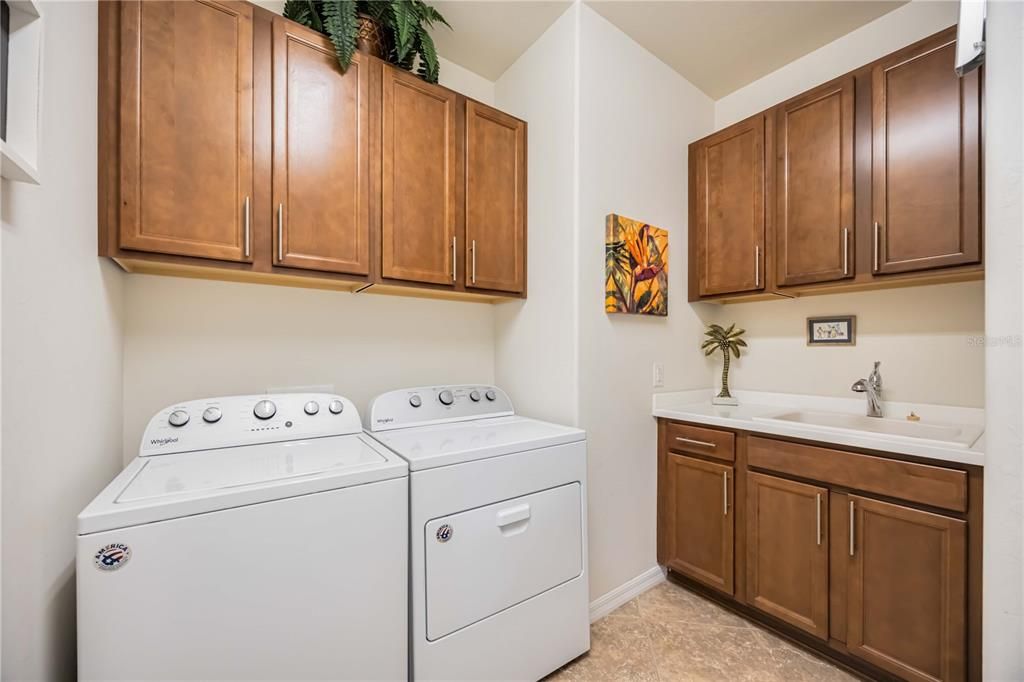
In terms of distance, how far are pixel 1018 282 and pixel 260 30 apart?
2191mm

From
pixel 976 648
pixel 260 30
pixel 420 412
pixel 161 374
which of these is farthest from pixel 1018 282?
pixel 161 374

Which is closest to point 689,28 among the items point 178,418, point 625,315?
point 625,315

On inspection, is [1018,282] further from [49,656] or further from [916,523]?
[49,656]

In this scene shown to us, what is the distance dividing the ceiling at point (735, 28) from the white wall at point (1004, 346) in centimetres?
130

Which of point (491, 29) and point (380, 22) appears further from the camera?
point (491, 29)

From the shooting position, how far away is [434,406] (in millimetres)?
1842

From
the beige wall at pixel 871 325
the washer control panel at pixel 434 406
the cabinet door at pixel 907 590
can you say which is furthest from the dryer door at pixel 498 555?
the beige wall at pixel 871 325

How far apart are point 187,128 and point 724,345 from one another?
2559 mm

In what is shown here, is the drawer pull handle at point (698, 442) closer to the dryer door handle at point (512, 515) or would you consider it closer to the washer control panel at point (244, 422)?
the dryer door handle at point (512, 515)

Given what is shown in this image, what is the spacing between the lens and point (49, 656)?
92 centimetres

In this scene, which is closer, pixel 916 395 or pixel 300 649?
pixel 300 649

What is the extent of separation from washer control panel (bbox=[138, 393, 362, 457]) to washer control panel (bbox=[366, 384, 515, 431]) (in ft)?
0.38

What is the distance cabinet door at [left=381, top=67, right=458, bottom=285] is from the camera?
1664 millimetres

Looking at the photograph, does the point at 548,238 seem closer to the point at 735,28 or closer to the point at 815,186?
the point at 815,186
